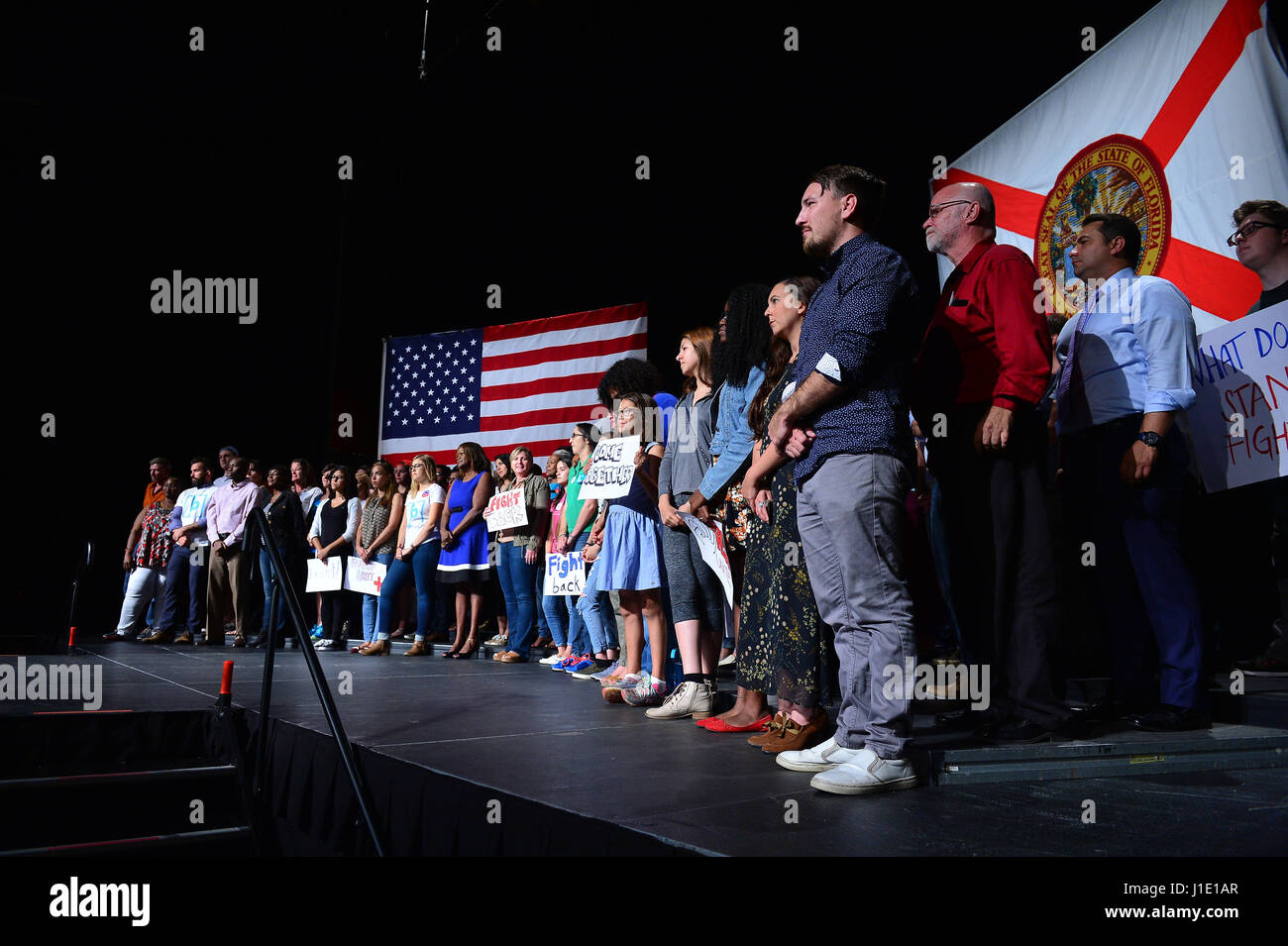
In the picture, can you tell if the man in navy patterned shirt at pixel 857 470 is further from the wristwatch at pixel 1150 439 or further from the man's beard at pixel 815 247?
the wristwatch at pixel 1150 439

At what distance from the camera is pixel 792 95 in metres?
6.02

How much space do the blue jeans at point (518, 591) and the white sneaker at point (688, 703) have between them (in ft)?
10.1

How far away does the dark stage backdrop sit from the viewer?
20.8 ft

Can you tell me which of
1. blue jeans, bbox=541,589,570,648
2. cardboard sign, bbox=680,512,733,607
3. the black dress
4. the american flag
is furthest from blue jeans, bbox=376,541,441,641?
the black dress

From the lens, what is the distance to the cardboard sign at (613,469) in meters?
3.85

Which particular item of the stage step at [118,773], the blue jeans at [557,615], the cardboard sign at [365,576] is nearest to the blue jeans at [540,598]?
the blue jeans at [557,615]

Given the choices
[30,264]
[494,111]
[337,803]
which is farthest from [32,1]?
[337,803]

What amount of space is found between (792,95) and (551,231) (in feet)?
10.6

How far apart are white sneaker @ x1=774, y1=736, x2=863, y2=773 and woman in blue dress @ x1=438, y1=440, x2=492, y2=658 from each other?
14.9 feet

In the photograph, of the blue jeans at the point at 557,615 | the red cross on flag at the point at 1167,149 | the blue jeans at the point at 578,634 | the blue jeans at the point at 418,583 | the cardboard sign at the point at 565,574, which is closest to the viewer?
the red cross on flag at the point at 1167,149

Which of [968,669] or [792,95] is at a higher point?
[792,95]

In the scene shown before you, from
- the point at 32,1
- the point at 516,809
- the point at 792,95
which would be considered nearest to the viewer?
the point at 516,809

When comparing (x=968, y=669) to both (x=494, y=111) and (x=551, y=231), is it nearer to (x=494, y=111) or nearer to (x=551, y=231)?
(x=551, y=231)
